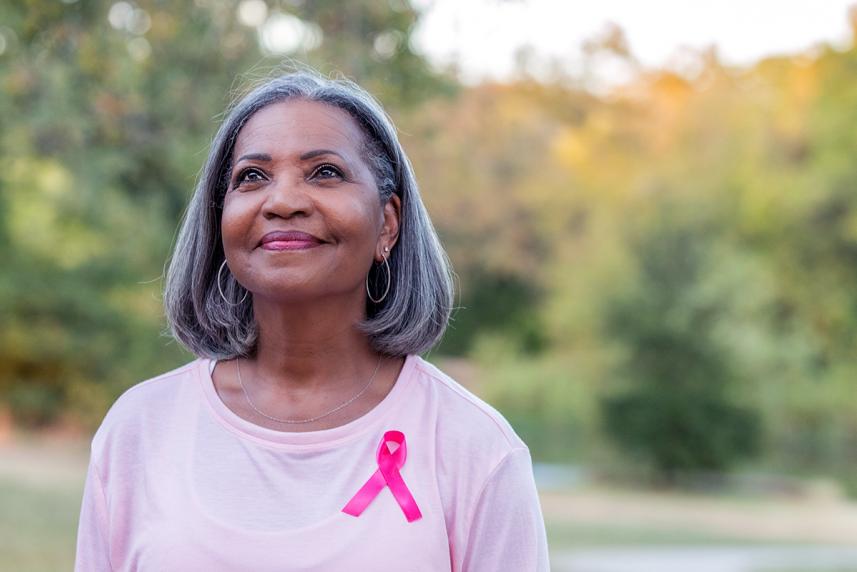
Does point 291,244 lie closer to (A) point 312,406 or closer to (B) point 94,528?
(A) point 312,406

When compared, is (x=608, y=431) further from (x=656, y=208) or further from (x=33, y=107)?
(x=33, y=107)

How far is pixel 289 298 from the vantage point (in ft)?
7.25

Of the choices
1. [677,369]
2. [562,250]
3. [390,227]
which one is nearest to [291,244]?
[390,227]

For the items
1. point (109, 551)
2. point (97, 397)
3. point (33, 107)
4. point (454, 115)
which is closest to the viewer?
point (109, 551)

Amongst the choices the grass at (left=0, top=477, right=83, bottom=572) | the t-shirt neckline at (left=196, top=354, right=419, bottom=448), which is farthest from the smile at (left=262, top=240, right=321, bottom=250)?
the grass at (left=0, top=477, right=83, bottom=572)

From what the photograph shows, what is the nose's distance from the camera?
2.15m

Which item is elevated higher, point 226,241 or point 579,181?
point 579,181

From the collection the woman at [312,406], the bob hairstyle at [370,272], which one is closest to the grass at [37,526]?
the bob hairstyle at [370,272]

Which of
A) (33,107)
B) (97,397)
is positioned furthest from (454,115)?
(33,107)

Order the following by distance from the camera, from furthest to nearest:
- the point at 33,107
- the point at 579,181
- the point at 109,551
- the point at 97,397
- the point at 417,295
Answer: the point at 579,181 < the point at 97,397 < the point at 33,107 < the point at 417,295 < the point at 109,551

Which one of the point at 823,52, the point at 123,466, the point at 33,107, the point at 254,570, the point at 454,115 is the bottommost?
the point at 254,570

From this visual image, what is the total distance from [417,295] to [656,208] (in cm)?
2330

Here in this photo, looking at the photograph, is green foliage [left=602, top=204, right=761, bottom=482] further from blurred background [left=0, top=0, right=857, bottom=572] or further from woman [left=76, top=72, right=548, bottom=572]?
woman [left=76, top=72, right=548, bottom=572]

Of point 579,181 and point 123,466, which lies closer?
point 123,466
